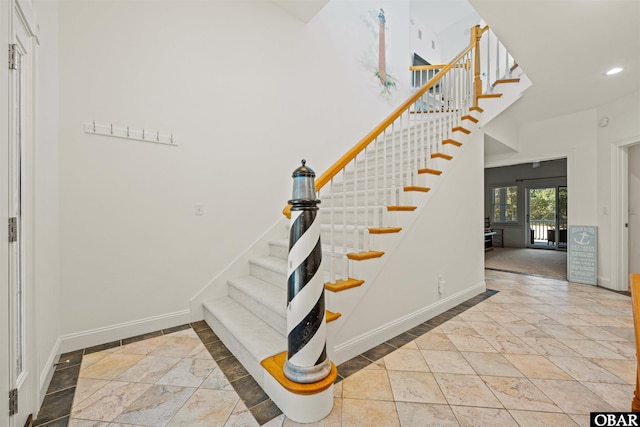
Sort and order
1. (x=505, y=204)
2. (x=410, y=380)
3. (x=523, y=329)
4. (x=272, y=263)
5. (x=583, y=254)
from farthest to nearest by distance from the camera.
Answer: (x=505, y=204), (x=583, y=254), (x=272, y=263), (x=523, y=329), (x=410, y=380)

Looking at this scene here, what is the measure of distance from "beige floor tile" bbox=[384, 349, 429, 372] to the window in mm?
8788

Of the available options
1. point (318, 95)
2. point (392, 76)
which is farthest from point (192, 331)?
point (392, 76)

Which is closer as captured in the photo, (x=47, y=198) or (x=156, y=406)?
(x=156, y=406)

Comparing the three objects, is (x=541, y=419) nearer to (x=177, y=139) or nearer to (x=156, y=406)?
(x=156, y=406)

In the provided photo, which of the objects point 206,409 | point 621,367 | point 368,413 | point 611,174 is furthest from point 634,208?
point 206,409

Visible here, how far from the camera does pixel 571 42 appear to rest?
2307 millimetres

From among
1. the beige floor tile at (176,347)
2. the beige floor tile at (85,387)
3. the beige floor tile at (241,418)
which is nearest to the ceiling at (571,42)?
the beige floor tile at (241,418)

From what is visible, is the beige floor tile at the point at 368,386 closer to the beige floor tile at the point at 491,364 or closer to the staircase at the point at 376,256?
the staircase at the point at 376,256

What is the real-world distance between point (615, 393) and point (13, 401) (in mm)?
3039

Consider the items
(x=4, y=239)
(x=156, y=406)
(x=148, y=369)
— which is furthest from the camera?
(x=148, y=369)

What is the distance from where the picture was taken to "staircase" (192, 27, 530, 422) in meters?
1.78

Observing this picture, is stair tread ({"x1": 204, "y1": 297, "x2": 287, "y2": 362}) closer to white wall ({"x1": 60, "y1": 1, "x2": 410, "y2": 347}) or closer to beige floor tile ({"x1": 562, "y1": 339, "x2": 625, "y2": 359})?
white wall ({"x1": 60, "y1": 1, "x2": 410, "y2": 347})

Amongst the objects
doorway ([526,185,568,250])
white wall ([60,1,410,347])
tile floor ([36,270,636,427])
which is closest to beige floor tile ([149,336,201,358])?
tile floor ([36,270,636,427])

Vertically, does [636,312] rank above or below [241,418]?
above
